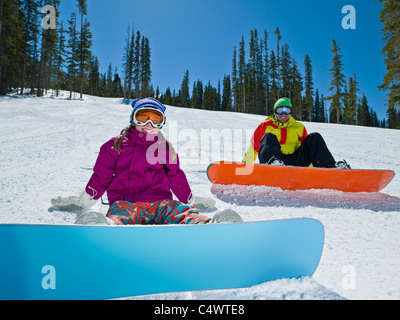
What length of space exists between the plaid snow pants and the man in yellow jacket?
2.01 m

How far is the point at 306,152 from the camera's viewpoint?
11.7ft

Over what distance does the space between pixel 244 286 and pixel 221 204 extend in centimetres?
159

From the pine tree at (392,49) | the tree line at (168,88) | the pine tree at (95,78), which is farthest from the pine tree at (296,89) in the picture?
the pine tree at (95,78)

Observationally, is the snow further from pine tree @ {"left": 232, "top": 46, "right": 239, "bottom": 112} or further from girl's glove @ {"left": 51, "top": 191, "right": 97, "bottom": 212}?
pine tree @ {"left": 232, "top": 46, "right": 239, "bottom": 112}

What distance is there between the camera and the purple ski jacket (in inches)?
79.5

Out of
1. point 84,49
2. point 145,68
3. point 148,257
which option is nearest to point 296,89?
point 145,68

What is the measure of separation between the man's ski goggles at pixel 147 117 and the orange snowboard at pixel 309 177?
137cm

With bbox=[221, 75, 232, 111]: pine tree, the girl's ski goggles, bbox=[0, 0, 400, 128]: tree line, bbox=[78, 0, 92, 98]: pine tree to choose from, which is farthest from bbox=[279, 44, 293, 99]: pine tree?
the girl's ski goggles

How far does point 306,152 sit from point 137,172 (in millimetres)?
2590

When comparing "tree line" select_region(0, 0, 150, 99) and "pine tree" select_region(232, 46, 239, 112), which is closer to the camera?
"tree line" select_region(0, 0, 150, 99)
